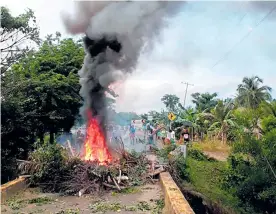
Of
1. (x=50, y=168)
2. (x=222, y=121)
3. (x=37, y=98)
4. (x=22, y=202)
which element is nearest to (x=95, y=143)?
(x=50, y=168)

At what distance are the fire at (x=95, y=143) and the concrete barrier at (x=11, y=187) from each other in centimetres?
274

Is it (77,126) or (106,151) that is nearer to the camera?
(106,151)

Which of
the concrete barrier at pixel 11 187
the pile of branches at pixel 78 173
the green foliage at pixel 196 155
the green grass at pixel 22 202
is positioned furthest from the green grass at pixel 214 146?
the green grass at pixel 22 202

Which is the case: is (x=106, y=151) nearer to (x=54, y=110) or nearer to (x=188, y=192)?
(x=188, y=192)

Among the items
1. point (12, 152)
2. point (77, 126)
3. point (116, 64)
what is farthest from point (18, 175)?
point (77, 126)

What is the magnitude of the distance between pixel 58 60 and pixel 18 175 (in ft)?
32.0

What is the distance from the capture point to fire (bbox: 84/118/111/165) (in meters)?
14.4

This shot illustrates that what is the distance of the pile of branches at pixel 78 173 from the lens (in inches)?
465

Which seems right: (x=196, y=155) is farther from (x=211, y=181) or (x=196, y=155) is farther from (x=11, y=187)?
(x=11, y=187)

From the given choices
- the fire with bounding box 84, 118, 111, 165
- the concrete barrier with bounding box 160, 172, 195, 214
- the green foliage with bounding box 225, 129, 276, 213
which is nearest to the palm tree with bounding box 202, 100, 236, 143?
the green foliage with bounding box 225, 129, 276, 213

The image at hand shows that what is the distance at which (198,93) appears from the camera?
46969mm

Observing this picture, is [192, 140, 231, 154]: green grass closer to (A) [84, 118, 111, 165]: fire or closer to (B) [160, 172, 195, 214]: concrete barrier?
(A) [84, 118, 111, 165]: fire

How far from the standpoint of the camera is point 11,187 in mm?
11172

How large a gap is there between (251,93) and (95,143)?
2563 cm
